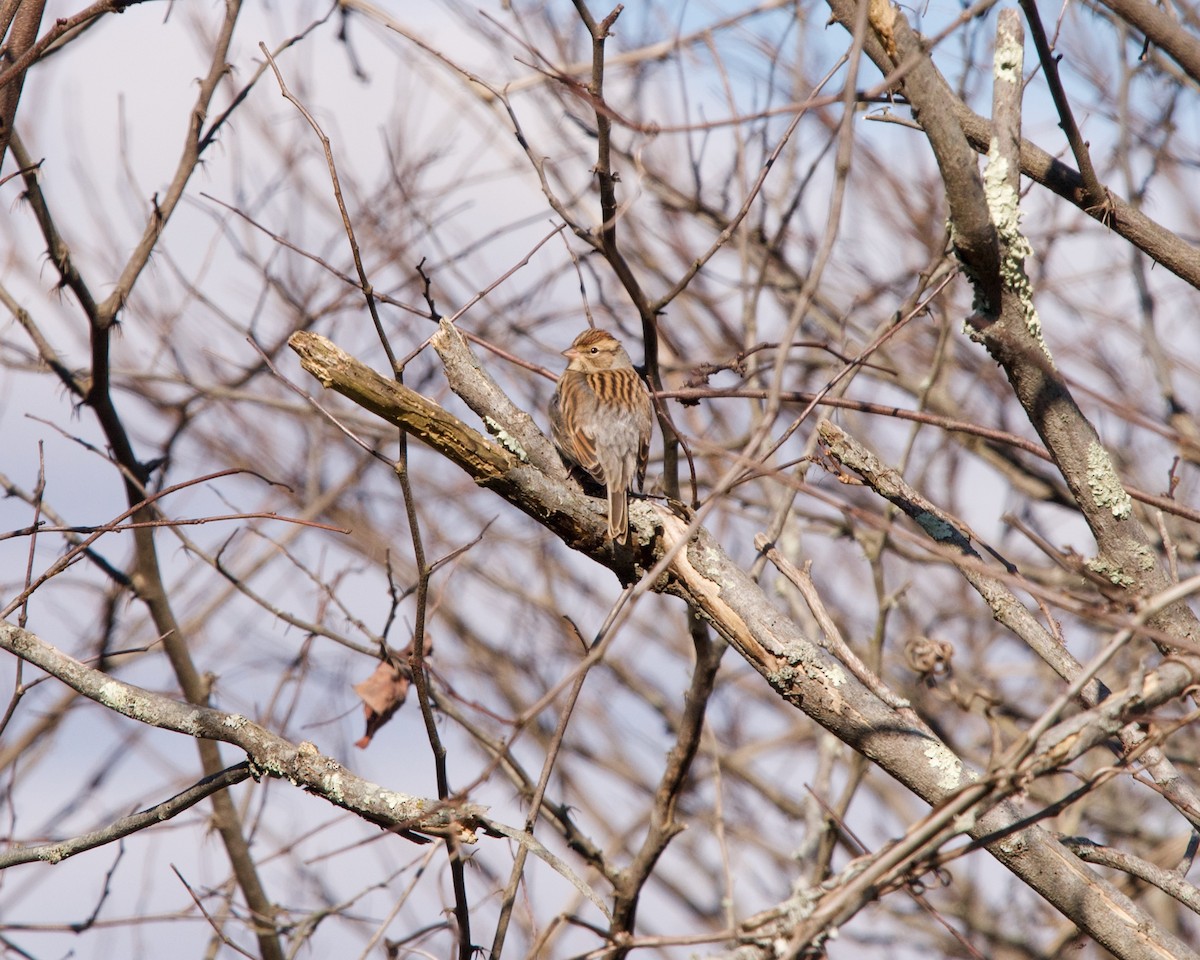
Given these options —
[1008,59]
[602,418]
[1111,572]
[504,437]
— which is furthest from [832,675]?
[602,418]

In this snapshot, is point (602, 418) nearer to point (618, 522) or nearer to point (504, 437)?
point (504, 437)

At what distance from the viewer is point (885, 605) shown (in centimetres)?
570

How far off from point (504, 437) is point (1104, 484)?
1.71 meters

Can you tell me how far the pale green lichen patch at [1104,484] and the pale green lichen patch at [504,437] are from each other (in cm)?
160

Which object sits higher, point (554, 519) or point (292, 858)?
point (292, 858)

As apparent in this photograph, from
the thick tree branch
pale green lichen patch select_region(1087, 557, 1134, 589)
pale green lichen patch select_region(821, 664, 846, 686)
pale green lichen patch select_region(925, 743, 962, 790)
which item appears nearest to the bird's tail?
the thick tree branch

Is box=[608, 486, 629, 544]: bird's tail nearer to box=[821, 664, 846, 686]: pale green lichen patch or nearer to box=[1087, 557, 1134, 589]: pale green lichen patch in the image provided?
box=[821, 664, 846, 686]: pale green lichen patch

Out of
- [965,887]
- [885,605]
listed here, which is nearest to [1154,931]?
[885,605]

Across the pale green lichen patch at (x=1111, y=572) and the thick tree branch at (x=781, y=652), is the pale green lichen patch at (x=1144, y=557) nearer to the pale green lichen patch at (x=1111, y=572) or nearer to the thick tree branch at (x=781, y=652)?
the pale green lichen patch at (x=1111, y=572)

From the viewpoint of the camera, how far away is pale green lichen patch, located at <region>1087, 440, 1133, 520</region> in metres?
3.30

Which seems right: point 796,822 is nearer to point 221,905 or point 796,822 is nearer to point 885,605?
point 885,605

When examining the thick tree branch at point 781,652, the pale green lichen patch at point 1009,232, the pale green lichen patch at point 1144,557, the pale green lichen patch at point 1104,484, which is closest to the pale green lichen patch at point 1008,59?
the pale green lichen patch at point 1009,232

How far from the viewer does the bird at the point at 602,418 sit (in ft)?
15.9

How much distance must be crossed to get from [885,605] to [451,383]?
110 inches
